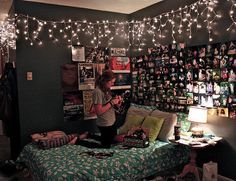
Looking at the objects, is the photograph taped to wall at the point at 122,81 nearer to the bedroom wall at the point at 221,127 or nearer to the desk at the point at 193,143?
the bedroom wall at the point at 221,127

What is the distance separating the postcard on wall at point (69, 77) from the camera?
3.98 m

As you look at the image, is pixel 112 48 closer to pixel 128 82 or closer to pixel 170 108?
pixel 128 82

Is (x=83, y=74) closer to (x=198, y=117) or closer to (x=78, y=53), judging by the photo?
(x=78, y=53)

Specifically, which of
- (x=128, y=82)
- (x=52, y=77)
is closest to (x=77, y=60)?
(x=52, y=77)

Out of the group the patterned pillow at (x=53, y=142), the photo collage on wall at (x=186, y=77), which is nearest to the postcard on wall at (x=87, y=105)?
the patterned pillow at (x=53, y=142)

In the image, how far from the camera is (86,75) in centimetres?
415

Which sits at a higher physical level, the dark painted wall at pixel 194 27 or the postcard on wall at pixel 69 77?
the dark painted wall at pixel 194 27

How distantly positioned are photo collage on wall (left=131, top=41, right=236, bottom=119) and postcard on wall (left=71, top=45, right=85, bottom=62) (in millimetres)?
957

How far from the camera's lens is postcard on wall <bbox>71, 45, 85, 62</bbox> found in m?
4.04

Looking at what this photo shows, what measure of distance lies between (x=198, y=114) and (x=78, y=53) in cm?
209

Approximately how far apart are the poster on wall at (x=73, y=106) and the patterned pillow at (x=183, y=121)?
156 cm

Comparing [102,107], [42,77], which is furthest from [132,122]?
[42,77]

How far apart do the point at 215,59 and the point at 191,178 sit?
150 cm

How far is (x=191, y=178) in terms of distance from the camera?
3.15m
